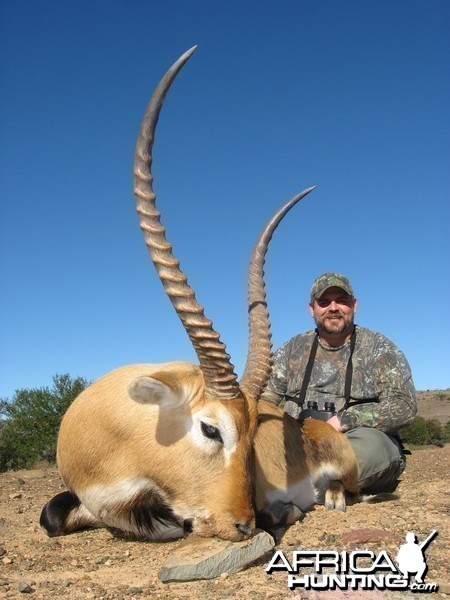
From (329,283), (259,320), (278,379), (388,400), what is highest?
(329,283)

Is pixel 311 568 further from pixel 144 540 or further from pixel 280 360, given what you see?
pixel 280 360

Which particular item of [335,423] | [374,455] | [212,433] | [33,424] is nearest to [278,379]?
[335,423]

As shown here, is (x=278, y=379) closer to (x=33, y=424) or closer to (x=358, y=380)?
(x=358, y=380)

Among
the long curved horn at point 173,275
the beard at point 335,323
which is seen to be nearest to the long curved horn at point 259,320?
the long curved horn at point 173,275

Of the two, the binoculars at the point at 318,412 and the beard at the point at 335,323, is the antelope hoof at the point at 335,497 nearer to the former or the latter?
the binoculars at the point at 318,412

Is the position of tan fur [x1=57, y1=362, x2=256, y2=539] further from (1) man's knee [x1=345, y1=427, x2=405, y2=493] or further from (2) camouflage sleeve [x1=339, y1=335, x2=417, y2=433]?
(2) camouflage sleeve [x1=339, y1=335, x2=417, y2=433]

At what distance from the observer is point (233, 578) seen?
3.48 metres

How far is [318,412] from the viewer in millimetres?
6617

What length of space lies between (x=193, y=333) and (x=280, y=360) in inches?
130

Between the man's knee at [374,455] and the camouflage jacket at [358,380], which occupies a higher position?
the camouflage jacket at [358,380]

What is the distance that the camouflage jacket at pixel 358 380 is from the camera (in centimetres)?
624

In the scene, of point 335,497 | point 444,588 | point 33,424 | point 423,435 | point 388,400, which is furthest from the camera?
point 423,435

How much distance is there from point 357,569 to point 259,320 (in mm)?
2390

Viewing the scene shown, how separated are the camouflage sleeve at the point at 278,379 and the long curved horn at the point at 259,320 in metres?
1.79
